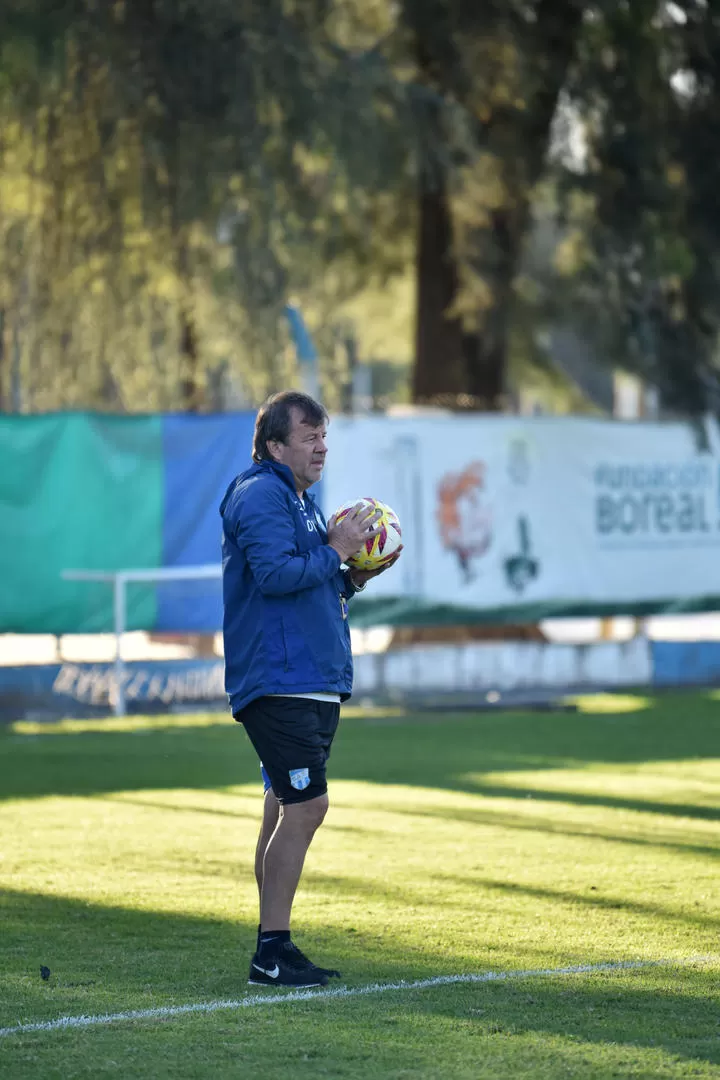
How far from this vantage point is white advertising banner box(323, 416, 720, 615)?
17266mm

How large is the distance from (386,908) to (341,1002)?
5.70 ft

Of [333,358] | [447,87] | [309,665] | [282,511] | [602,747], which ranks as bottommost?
[602,747]

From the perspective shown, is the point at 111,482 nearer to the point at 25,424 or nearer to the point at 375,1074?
the point at 25,424

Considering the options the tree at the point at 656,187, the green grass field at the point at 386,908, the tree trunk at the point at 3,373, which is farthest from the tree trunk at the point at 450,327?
the green grass field at the point at 386,908

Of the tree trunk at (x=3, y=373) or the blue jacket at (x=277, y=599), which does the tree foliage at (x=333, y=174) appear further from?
the blue jacket at (x=277, y=599)

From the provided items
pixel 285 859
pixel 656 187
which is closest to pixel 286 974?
pixel 285 859

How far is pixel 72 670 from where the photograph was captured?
52.7ft

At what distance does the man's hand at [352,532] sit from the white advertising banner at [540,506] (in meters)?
10.0

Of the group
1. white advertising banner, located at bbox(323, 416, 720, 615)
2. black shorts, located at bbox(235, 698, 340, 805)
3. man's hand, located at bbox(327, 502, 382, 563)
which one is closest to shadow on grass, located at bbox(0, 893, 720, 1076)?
black shorts, located at bbox(235, 698, 340, 805)

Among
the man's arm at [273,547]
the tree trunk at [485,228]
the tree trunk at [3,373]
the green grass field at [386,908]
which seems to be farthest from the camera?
the tree trunk at [3,373]

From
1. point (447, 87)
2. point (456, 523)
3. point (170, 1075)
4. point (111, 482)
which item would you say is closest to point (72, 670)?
point (111, 482)

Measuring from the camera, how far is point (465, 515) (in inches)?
693

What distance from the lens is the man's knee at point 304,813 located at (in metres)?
6.36

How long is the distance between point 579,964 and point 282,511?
2.02m
